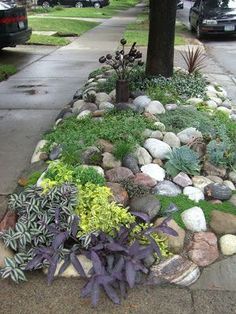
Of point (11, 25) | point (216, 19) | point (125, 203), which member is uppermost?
point (125, 203)

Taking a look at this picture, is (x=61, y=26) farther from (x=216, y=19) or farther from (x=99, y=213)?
(x=99, y=213)

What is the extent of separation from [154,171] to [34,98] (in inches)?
159

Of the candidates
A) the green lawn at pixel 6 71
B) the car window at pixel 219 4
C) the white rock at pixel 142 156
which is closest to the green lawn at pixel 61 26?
the car window at pixel 219 4

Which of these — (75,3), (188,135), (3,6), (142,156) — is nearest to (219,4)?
(3,6)

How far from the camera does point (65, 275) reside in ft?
10.8

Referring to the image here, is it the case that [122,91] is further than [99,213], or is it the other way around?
[122,91]

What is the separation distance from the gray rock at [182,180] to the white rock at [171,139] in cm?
61

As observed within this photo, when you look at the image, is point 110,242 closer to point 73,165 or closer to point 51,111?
point 73,165

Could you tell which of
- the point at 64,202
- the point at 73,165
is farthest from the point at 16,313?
the point at 73,165

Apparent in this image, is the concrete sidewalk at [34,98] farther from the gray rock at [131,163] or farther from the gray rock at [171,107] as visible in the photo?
the gray rock at [171,107]

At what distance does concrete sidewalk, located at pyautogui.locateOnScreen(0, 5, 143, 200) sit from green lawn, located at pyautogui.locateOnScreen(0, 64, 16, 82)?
0.50 ft

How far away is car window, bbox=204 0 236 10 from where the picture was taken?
17858 mm

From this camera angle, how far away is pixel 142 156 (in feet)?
14.8

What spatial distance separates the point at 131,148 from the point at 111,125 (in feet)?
2.09
